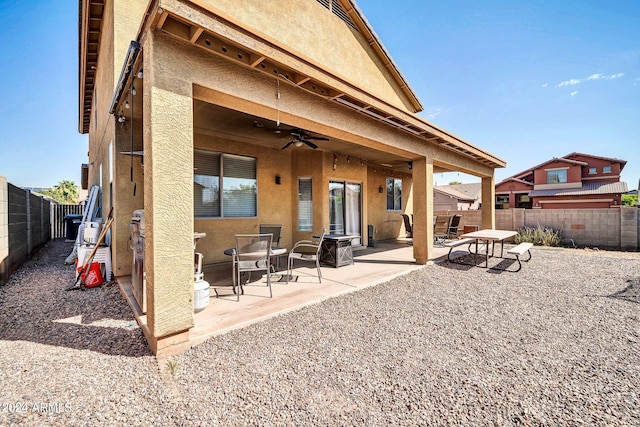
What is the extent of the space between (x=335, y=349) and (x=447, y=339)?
127cm

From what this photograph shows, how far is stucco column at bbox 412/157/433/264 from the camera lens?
6.45m

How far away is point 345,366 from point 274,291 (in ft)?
7.09

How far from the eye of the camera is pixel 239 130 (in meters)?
6.01

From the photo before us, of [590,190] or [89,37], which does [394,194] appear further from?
[590,190]

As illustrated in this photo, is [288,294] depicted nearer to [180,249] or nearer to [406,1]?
[180,249]

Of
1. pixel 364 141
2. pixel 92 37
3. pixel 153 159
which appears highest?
pixel 92 37

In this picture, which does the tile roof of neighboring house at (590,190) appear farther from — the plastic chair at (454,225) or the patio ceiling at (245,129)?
the patio ceiling at (245,129)

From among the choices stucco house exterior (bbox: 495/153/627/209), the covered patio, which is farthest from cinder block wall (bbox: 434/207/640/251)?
stucco house exterior (bbox: 495/153/627/209)

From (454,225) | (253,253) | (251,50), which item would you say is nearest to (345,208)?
(454,225)

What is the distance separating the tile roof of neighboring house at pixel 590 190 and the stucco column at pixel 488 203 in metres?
19.8

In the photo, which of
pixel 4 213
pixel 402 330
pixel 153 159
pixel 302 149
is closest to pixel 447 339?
pixel 402 330

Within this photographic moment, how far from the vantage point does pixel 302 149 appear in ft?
25.6

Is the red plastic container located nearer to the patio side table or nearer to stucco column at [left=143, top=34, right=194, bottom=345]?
stucco column at [left=143, top=34, right=194, bottom=345]

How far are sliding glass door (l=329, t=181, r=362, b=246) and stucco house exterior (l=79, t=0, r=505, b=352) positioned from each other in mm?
46
